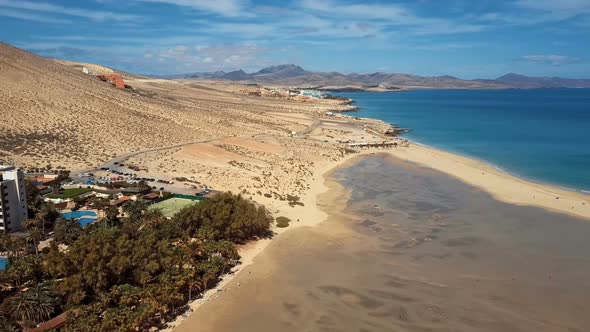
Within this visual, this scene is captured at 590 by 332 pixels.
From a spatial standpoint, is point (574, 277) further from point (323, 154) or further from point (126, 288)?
point (323, 154)

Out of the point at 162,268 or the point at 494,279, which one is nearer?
the point at 162,268

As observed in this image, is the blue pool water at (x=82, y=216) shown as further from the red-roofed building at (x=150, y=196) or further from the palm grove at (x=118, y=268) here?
the red-roofed building at (x=150, y=196)

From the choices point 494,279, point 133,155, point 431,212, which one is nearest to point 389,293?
point 494,279

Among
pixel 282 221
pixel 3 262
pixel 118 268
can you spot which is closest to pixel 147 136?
pixel 282 221

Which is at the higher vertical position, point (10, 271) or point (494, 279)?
point (10, 271)

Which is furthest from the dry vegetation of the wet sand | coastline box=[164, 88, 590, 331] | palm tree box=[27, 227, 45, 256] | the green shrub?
palm tree box=[27, 227, 45, 256]

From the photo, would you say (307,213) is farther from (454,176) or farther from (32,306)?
(32,306)

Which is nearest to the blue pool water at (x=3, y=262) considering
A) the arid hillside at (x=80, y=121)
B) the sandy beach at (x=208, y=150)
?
the sandy beach at (x=208, y=150)
